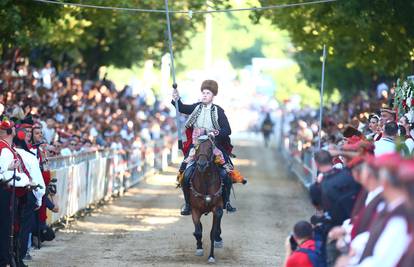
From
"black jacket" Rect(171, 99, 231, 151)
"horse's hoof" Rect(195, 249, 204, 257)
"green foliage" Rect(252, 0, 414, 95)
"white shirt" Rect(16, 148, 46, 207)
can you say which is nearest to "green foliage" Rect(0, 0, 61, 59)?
"green foliage" Rect(252, 0, 414, 95)

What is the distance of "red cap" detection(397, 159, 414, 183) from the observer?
898 centimetres

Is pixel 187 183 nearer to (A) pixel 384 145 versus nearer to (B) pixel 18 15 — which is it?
(A) pixel 384 145

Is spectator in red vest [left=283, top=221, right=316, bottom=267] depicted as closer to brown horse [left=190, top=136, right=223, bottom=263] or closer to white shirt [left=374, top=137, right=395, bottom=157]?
white shirt [left=374, top=137, right=395, bottom=157]

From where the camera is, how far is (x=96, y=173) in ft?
95.8

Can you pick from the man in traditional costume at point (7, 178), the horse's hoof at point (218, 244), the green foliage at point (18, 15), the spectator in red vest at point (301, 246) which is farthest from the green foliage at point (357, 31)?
the spectator in red vest at point (301, 246)

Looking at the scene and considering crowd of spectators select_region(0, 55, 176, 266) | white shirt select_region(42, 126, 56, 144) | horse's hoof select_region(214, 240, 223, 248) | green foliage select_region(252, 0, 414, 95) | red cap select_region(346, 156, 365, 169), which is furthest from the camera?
green foliage select_region(252, 0, 414, 95)

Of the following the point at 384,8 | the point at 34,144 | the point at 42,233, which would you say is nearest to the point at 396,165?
the point at 34,144

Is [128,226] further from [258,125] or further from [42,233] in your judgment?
[258,125]

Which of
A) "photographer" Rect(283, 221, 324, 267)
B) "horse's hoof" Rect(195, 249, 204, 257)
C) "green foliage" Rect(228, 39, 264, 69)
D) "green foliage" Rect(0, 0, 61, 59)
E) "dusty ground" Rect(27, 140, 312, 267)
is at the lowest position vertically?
"dusty ground" Rect(27, 140, 312, 267)

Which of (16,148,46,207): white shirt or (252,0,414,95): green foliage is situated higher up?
(252,0,414,95): green foliage

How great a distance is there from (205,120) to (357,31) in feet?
49.7

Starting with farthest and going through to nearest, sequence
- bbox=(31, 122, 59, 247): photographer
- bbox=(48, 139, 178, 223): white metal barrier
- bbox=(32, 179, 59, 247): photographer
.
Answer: bbox=(48, 139, 178, 223): white metal barrier
bbox=(32, 179, 59, 247): photographer
bbox=(31, 122, 59, 247): photographer

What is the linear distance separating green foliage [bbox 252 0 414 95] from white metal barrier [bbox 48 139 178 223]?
5.46 metres

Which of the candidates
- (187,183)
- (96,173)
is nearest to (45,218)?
(187,183)
